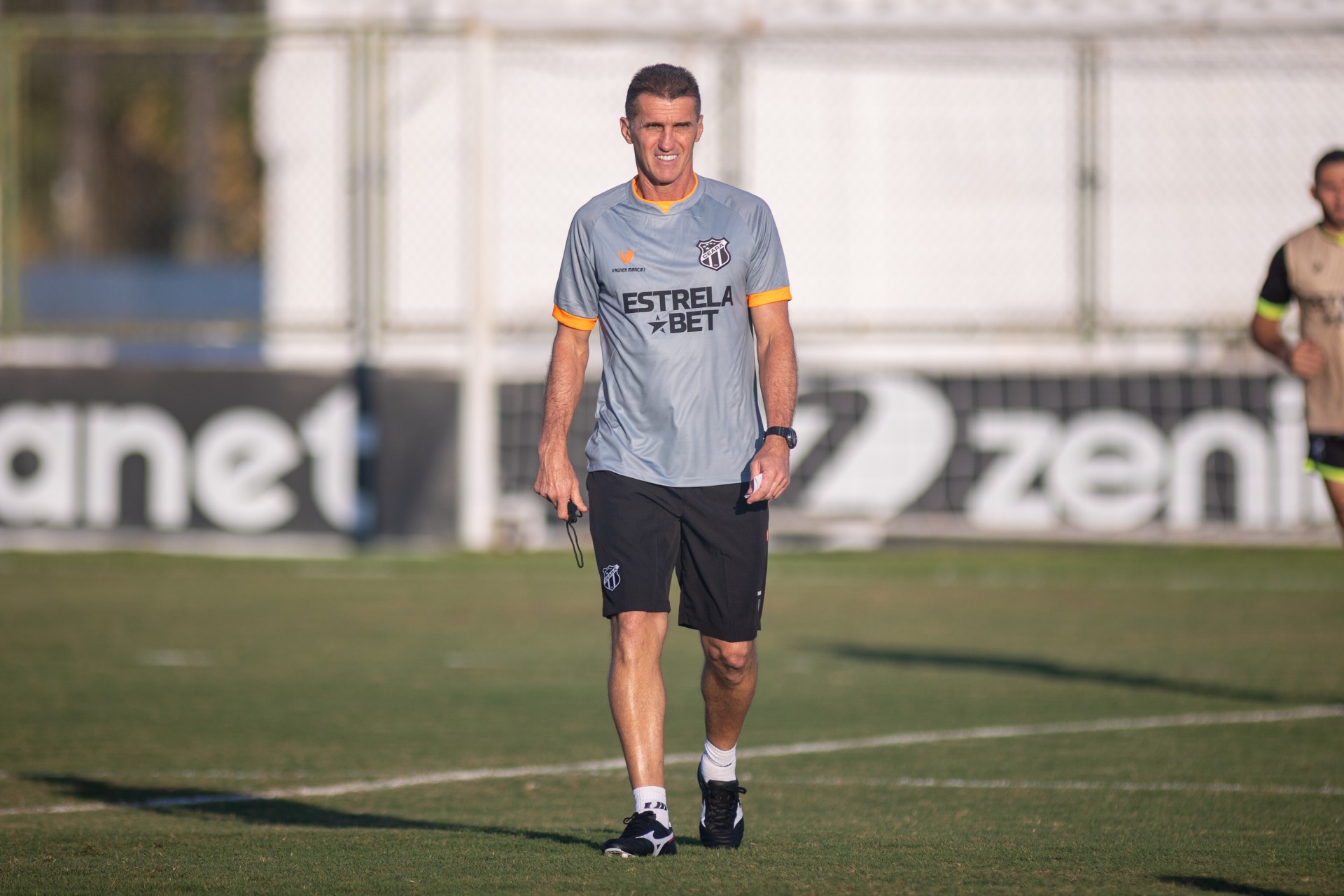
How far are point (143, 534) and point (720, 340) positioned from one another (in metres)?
10.0

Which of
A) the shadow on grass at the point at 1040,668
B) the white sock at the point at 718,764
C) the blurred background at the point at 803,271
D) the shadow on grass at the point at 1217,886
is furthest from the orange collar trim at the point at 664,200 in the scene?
the blurred background at the point at 803,271

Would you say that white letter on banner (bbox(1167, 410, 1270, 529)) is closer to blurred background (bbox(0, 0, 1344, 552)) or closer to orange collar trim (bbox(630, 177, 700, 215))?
blurred background (bbox(0, 0, 1344, 552))

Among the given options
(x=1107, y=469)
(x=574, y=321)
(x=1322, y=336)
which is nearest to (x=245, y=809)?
(x=574, y=321)

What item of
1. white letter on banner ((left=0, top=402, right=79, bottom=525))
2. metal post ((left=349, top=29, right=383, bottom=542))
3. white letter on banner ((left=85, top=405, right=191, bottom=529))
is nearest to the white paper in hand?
metal post ((left=349, top=29, right=383, bottom=542))

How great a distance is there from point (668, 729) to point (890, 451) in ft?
21.7

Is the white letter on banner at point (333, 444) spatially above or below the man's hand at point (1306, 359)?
below

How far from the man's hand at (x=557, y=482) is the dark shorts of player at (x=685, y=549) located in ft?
0.31

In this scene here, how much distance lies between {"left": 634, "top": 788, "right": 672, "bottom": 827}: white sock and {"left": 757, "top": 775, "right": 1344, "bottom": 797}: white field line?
1.44 metres

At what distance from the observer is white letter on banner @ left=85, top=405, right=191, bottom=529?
46.2 ft

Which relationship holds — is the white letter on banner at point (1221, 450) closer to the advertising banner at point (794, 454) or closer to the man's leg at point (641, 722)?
the advertising banner at point (794, 454)

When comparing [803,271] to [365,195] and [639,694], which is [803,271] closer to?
[365,195]

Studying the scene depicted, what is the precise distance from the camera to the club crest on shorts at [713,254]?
5.06 metres

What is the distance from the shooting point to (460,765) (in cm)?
676

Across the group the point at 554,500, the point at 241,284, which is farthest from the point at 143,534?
the point at 241,284
